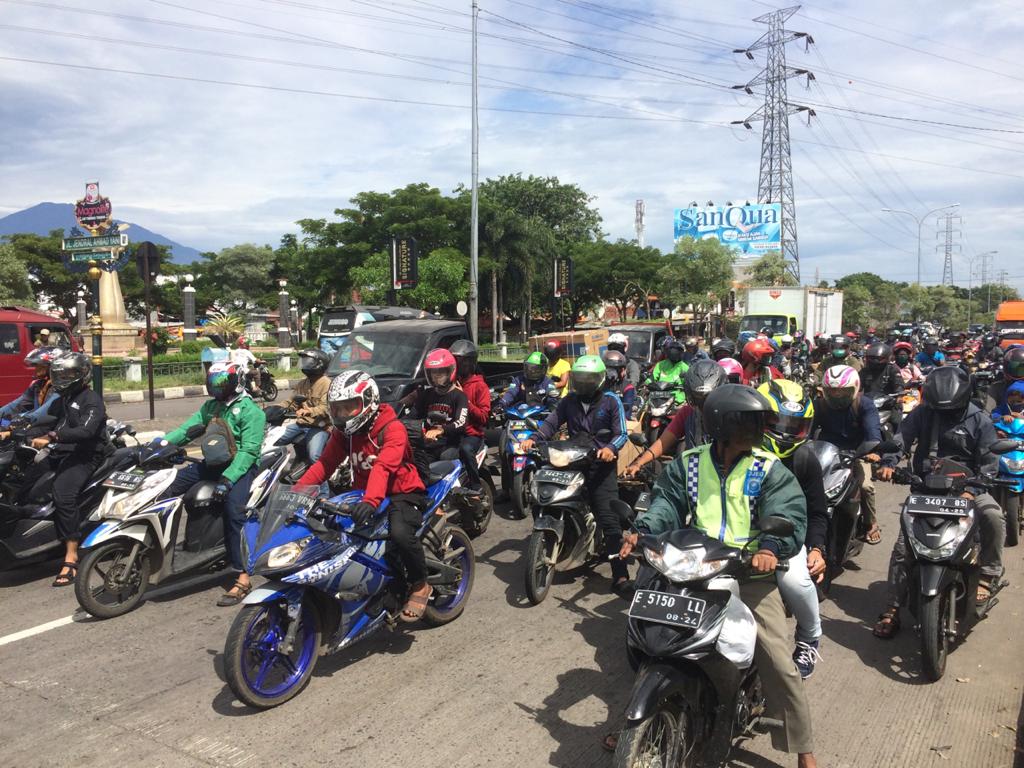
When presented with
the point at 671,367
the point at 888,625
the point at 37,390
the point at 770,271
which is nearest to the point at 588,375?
the point at 888,625

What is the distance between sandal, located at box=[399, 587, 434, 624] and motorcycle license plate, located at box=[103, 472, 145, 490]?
7.43 ft

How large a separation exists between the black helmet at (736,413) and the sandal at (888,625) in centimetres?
265

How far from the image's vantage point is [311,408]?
7648 mm

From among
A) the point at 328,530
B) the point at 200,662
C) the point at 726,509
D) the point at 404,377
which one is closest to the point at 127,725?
the point at 200,662

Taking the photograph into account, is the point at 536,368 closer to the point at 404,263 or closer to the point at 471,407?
the point at 471,407

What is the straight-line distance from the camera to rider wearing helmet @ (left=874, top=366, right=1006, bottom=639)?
5.08 metres

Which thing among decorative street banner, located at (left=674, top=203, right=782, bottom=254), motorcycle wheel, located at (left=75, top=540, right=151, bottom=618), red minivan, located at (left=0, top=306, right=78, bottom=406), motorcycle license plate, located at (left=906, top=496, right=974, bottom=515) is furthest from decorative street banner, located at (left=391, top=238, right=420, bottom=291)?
decorative street banner, located at (left=674, top=203, right=782, bottom=254)

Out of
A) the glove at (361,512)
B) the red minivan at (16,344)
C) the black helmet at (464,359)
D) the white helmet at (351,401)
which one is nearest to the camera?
the glove at (361,512)

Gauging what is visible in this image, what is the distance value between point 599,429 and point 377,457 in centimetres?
213

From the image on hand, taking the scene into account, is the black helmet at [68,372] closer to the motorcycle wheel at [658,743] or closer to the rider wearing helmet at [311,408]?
the rider wearing helmet at [311,408]

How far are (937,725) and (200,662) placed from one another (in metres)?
4.13

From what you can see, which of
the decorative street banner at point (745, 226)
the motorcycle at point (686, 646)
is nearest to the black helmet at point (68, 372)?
the motorcycle at point (686, 646)

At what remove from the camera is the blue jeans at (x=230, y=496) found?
5.76 m

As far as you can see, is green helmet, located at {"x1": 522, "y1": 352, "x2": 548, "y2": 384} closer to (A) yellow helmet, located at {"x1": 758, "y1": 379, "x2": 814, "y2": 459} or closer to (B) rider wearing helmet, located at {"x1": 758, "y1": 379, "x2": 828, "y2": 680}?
(A) yellow helmet, located at {"x1": 758, "y1": 379, "x2": 814, "y2": 459}
